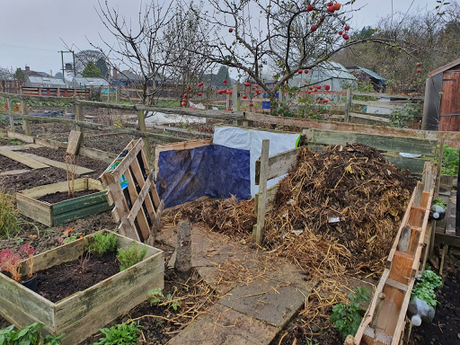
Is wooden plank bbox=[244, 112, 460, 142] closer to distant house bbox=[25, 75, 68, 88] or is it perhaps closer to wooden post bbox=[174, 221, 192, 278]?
wooden post bbox=[174, 221, 192, 278]

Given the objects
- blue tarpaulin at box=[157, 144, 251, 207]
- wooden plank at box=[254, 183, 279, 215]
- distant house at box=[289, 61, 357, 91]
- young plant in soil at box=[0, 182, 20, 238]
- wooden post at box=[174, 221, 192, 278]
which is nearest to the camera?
wooden post at box=[174, 221, 192, 278]

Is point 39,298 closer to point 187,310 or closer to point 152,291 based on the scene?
point 152,291

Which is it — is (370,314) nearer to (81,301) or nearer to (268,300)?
(268,300)

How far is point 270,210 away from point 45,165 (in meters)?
4.89

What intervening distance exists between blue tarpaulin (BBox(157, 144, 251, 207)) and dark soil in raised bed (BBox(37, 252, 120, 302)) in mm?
2051

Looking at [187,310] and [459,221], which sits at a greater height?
[459,221]

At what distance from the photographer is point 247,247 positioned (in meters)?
3.80

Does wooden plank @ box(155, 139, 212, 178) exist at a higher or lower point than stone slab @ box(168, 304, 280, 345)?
higher

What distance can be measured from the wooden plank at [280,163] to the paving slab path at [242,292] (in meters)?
0.89

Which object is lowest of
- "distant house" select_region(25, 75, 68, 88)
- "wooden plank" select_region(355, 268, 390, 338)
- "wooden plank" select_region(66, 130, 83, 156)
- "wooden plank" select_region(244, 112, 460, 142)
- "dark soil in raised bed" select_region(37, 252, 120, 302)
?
"dark soil in raised bed" select_region(37, 252, 120, 302)

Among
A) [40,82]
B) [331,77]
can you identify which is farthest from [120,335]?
[40,82]

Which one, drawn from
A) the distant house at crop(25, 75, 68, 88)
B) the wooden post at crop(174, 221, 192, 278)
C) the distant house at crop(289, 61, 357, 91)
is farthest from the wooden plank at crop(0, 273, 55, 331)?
the distant house at crop(25, 75, 68, 88)

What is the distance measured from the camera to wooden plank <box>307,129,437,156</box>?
12.5 feet

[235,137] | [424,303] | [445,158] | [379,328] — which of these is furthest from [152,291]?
[445,158]
